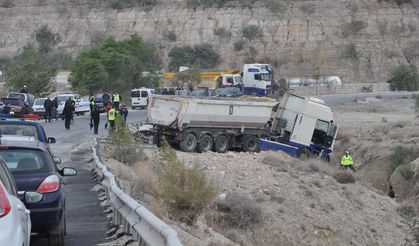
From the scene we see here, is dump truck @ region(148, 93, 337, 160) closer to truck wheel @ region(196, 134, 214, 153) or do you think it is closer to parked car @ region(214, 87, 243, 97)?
truck wheel @ region(196, 134, 214, 153)

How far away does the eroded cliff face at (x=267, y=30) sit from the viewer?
349 feet

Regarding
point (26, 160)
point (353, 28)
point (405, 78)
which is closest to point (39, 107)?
point (26, 160)

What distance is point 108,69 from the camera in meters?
69.6

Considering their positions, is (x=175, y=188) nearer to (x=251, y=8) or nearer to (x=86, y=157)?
(x=86, y=157)

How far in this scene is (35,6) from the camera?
122812 mm

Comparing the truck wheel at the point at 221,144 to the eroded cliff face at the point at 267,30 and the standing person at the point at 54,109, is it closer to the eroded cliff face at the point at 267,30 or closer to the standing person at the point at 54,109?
the standing person at the point at 54,109

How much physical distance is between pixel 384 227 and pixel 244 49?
81776 mm

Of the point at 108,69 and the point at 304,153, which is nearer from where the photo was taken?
A: the point at 304,153

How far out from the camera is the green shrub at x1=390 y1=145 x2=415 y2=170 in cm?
4325

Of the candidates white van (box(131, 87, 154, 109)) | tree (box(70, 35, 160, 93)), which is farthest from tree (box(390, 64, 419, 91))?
white van (box(131, 87, 154, 109))

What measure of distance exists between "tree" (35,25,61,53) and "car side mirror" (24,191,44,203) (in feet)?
338

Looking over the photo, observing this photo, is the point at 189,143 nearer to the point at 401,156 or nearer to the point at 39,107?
the point at 401,156

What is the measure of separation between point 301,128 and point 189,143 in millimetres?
8216

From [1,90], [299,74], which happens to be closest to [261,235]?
[1,90]
